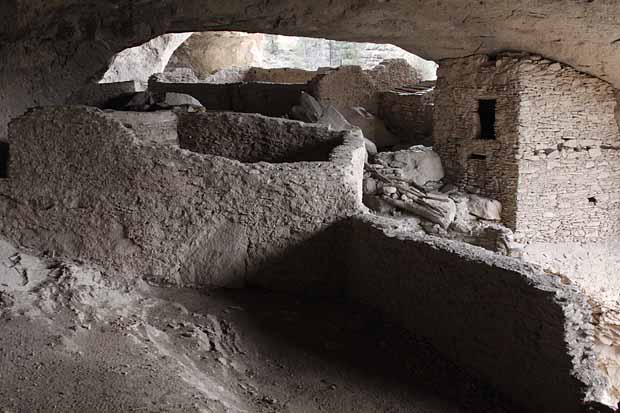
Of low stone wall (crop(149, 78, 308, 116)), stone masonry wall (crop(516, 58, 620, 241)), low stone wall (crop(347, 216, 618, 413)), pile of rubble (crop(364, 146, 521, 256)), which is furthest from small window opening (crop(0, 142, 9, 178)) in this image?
stone masonry wall (crop(516, 58, 620, 241))

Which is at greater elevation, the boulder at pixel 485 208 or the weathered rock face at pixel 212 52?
the weathered rock face at pixel 212 52

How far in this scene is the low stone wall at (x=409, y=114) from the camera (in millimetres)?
12836

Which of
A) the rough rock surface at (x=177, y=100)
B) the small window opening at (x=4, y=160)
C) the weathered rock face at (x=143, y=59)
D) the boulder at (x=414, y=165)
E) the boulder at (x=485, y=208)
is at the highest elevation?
the weathered rock face at (x=143, y=59)

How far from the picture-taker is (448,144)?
11219 mm

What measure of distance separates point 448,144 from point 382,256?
6.40 m

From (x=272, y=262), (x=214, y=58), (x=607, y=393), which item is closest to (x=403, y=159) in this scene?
(x=272, y=262)

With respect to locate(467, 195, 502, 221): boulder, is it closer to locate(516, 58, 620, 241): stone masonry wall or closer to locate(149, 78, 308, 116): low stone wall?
locate(516, 58, 620, 241): stone masonry wall

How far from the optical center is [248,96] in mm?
11523

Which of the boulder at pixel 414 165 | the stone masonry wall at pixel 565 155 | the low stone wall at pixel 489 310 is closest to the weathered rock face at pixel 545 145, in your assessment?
the stone masonry wall at pixel 565 155

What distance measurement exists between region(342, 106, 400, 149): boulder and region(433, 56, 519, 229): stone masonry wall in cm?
148

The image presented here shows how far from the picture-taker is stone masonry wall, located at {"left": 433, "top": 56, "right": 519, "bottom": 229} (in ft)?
33.8

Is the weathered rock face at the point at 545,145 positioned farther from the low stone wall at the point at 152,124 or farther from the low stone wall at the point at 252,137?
the low stone wall at the point at 152,124

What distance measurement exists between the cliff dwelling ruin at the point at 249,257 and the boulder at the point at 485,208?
525mm

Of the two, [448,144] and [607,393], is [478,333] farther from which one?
[448,144]
